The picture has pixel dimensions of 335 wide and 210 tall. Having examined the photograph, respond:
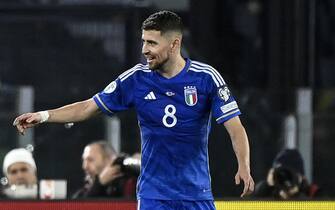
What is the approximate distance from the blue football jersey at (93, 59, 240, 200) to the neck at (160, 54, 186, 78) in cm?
2

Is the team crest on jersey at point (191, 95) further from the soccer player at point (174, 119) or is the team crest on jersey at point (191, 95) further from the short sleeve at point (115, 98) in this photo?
the short sleeve at point (115, 98)

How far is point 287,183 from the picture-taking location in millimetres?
9711

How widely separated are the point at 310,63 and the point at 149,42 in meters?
5.44

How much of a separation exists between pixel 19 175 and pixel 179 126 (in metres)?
2.92

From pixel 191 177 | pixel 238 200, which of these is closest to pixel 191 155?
pixel 191 177

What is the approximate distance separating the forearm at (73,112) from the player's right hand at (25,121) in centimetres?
14

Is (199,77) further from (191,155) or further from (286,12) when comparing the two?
(286,12)

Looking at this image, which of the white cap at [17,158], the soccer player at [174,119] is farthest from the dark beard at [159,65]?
the white cap at [17,158]

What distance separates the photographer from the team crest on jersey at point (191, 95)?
734cm

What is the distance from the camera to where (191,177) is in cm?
738

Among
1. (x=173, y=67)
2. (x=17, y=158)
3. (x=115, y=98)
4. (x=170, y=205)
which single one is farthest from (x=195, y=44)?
(x=170, y=205)

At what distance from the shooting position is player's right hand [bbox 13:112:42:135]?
727cm

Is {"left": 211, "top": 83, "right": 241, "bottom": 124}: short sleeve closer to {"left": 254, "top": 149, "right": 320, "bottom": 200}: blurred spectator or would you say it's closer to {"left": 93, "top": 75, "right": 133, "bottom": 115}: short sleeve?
{"left": 93, "top": 75, "right": 133, "bottom": 115}: short sleeve

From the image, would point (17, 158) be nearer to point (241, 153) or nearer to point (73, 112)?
point (73, 112)
